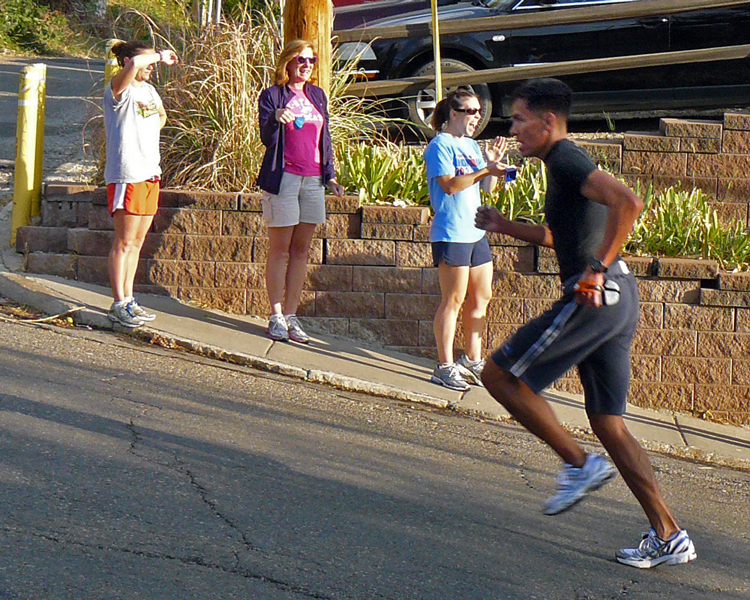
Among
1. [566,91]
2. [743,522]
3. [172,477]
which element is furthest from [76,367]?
[743,522]

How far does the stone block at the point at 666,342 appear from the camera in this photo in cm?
725

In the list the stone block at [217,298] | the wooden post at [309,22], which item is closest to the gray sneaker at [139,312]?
the stone block at [217,298]

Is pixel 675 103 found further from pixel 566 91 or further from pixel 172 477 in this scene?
pixel 172 477

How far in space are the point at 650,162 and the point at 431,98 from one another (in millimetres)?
2134

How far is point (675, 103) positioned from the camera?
9695mm

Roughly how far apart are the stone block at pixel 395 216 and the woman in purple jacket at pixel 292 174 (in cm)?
41

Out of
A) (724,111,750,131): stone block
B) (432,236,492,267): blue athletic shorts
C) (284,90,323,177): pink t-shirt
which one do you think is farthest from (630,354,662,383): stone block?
(284,90,323,177): pink t-shirt

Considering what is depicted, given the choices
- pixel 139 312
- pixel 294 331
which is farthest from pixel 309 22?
pixel 139 312

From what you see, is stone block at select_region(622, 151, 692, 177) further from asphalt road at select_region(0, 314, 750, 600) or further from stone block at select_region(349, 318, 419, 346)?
asphalt road at select_region(0, 314, 750, 600)

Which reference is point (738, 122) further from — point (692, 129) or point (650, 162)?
point (650, 162)

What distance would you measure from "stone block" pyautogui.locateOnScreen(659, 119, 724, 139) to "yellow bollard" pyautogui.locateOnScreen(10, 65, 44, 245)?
491 centimetres

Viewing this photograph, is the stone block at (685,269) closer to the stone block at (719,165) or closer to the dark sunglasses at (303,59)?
the stone block at (719,165)

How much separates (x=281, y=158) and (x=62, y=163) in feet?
11.0

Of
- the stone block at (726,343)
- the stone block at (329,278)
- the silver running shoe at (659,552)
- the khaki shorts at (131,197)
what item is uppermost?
the khaki shorts at (131,197)
